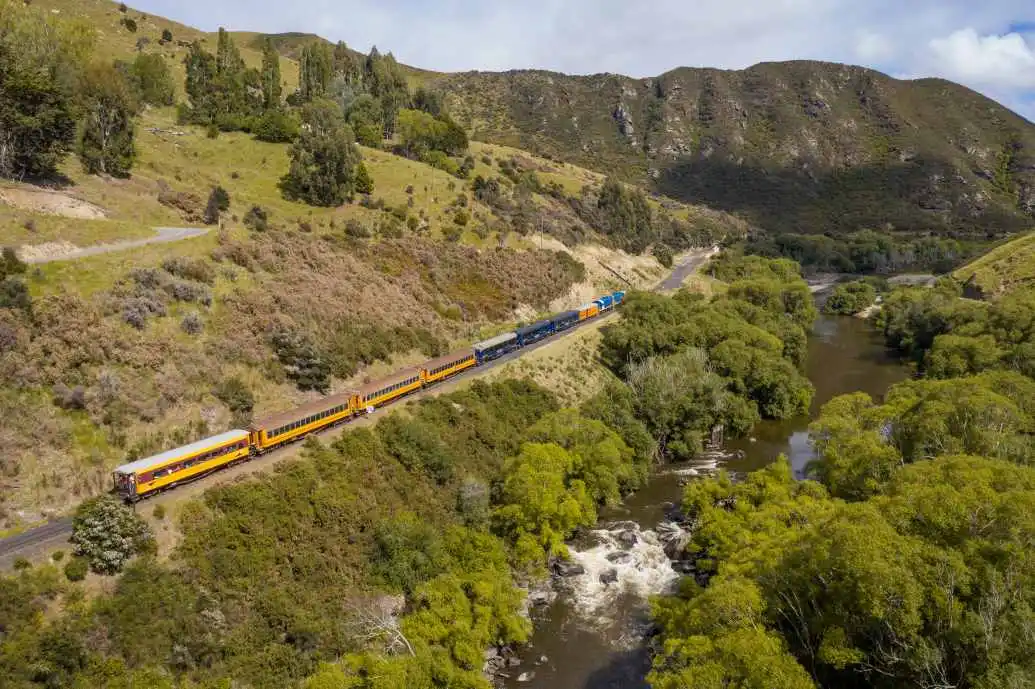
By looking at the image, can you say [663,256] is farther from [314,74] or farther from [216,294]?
[216,294]

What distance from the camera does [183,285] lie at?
5188 cm

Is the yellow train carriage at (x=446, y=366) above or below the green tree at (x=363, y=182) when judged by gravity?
below

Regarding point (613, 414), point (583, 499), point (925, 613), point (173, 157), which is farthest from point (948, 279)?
point (173, 157)

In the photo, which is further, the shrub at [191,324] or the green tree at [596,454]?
the shrub at [191,324]

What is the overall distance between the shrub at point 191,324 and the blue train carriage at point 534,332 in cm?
3313

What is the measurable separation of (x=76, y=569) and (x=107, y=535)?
6.18 feet

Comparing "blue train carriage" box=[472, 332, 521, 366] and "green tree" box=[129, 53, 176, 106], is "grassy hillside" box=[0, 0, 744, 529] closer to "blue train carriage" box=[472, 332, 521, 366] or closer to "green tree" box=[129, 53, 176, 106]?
"green tree" box=[129, 53, 176, 106]

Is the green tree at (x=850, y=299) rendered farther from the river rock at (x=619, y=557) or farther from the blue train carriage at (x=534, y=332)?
the river rock at (x=619, y=557)

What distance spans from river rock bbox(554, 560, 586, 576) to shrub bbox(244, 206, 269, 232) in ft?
162

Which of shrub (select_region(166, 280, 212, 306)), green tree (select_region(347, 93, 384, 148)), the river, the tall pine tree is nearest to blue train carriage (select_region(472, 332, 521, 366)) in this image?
the river

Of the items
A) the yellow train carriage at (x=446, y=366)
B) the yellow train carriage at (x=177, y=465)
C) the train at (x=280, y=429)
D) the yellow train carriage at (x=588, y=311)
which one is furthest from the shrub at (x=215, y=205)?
the yellow train carriage at (x=588, y=311)

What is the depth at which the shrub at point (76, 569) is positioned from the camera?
30.0m

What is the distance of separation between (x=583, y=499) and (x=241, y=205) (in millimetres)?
56901

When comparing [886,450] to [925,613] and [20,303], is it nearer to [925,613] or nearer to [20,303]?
[925,613]
